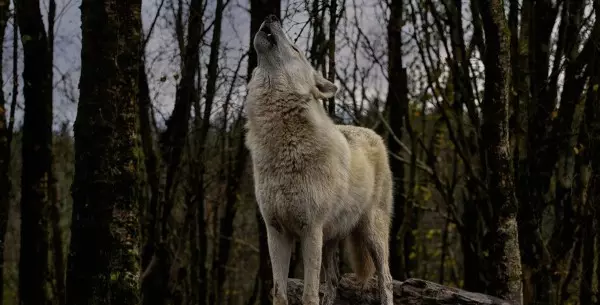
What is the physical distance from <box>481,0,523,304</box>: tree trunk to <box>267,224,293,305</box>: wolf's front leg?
1.95m

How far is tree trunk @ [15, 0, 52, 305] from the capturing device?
935cm

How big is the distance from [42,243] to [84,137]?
15.9 feet

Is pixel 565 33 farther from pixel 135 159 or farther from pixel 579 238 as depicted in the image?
pixel 135 159

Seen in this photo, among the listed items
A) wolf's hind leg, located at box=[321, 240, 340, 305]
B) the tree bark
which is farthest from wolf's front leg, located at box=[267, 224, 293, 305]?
the tree bark

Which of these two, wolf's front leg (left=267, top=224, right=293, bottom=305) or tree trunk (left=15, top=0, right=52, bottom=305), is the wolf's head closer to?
wolf's front leg (left=267, top=224, right=293, bottom=305)

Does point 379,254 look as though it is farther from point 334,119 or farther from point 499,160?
point 334,119

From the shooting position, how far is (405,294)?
21.1 feet

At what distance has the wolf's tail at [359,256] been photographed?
621 cm

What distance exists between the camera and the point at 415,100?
48.0ft

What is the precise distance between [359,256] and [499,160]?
4.92 ft

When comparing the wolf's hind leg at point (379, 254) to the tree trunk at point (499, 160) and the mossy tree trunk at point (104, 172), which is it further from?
the mossy tree trunk at point (104, 172)

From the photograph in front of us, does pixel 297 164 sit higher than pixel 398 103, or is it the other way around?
pixel 398 103

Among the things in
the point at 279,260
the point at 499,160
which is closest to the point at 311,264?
the point at 279,260

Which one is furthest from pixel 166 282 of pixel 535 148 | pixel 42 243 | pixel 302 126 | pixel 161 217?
pixel 302 126
